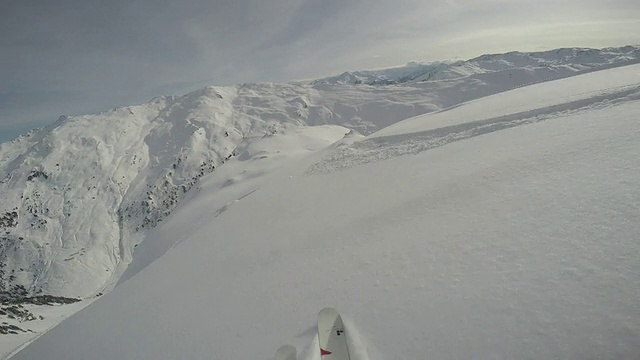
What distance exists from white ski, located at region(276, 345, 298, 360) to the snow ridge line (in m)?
16.9

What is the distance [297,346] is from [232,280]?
5.87 metres

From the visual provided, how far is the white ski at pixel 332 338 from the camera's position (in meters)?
8.88

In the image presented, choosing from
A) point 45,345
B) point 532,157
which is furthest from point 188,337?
point 532,157

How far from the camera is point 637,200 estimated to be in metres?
9.34

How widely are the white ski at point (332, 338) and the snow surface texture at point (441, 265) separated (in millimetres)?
342

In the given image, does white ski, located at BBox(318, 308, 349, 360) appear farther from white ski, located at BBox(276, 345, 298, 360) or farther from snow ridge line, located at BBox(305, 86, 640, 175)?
snow ridge line, located at BBox(305, 86, 640, 175)

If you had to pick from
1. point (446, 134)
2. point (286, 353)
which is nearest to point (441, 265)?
point (286, 353)

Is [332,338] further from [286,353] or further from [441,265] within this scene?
[441,265]

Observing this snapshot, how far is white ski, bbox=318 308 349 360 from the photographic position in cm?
888

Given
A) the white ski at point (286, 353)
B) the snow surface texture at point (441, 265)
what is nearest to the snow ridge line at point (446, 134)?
the snow surface texture at point (441, 265)

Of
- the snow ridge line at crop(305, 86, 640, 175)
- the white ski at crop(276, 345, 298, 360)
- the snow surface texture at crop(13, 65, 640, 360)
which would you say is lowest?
the white ski at crop(276, 345, 298, 360)

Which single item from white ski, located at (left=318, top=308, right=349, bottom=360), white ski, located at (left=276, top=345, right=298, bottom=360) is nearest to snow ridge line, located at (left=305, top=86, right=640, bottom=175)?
white ski, located at (left=318, top=308, right=349, bottom=360)

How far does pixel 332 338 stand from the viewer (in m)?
8.96

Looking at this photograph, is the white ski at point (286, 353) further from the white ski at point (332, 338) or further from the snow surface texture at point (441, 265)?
the white ski at point (332, 338)
